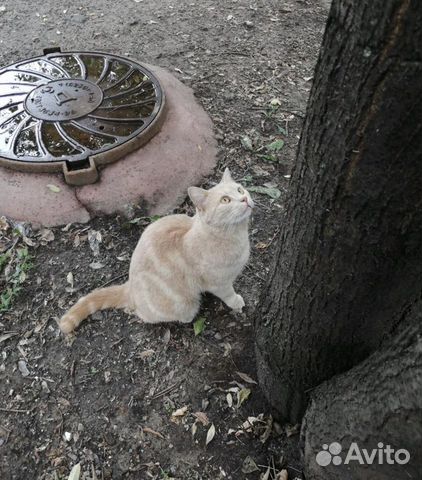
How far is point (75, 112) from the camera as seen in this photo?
11.0ft

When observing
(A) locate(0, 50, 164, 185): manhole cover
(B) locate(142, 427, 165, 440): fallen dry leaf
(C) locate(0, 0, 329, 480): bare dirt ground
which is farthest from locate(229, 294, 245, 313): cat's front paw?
(A) locate(0, 50, 164, 185): manhole cover

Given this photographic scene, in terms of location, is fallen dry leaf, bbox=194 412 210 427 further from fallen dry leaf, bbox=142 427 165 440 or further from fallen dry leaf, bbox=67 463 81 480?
fallen dry leaf, bbox=67 463 81 480

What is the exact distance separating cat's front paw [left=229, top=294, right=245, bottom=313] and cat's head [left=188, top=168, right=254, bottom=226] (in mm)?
520

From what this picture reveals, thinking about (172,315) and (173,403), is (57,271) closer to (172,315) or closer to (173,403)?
(172,315)

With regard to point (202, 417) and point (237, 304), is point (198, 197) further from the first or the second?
point (202, 417)

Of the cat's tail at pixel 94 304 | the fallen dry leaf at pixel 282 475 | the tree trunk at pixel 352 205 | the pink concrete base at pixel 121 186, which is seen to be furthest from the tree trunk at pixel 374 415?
the pink concrete base at pixel 121 186

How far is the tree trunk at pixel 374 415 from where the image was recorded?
4.28ft

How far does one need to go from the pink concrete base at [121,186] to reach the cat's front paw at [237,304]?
0.89 meters

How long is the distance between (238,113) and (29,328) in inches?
96.3

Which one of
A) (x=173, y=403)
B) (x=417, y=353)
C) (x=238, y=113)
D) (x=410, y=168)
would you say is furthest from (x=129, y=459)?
(x=238, y=113)

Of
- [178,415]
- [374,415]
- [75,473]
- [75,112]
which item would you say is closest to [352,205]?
[374,415]

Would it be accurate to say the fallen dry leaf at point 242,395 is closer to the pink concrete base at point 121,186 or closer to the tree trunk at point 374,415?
the tree trunk at point 374,415

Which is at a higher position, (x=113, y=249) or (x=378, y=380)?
(x=378, y=380)

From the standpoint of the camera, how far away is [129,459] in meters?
2.24
